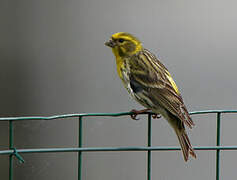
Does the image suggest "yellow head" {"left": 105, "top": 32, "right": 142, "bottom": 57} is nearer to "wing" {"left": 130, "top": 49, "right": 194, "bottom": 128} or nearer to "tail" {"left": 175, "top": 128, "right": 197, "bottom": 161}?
"wing" {"left": 130, "top": 49, "right": 194, "bottom": 128}

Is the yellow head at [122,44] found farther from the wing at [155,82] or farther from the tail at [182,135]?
the tail at [182,135]

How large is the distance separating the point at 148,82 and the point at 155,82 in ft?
0.15

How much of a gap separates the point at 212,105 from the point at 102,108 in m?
1.05

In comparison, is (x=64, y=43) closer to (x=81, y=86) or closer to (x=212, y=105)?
(x=81, y=86)

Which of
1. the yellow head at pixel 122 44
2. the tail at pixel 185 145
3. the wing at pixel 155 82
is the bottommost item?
the tail at pixel 185 145

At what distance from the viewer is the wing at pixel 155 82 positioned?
13.0 feet

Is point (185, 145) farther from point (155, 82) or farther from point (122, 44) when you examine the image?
point (122, 44)

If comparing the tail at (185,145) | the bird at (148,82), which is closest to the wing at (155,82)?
the bird at (148,82)

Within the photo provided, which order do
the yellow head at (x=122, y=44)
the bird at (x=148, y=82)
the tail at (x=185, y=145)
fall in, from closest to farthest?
the tail at (x=185, y=145) → the bird at (x=148, y=82) → the yellow head at (x=122, y=44)

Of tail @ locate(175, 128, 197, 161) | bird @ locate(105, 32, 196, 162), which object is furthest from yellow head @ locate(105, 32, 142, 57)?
tail @ locate(175, 128, 197, 161)

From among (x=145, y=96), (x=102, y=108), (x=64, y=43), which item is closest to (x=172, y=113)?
(x=145, y=96)

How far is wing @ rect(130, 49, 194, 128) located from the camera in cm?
396

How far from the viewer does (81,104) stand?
5809mm

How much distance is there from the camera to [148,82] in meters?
4.26
